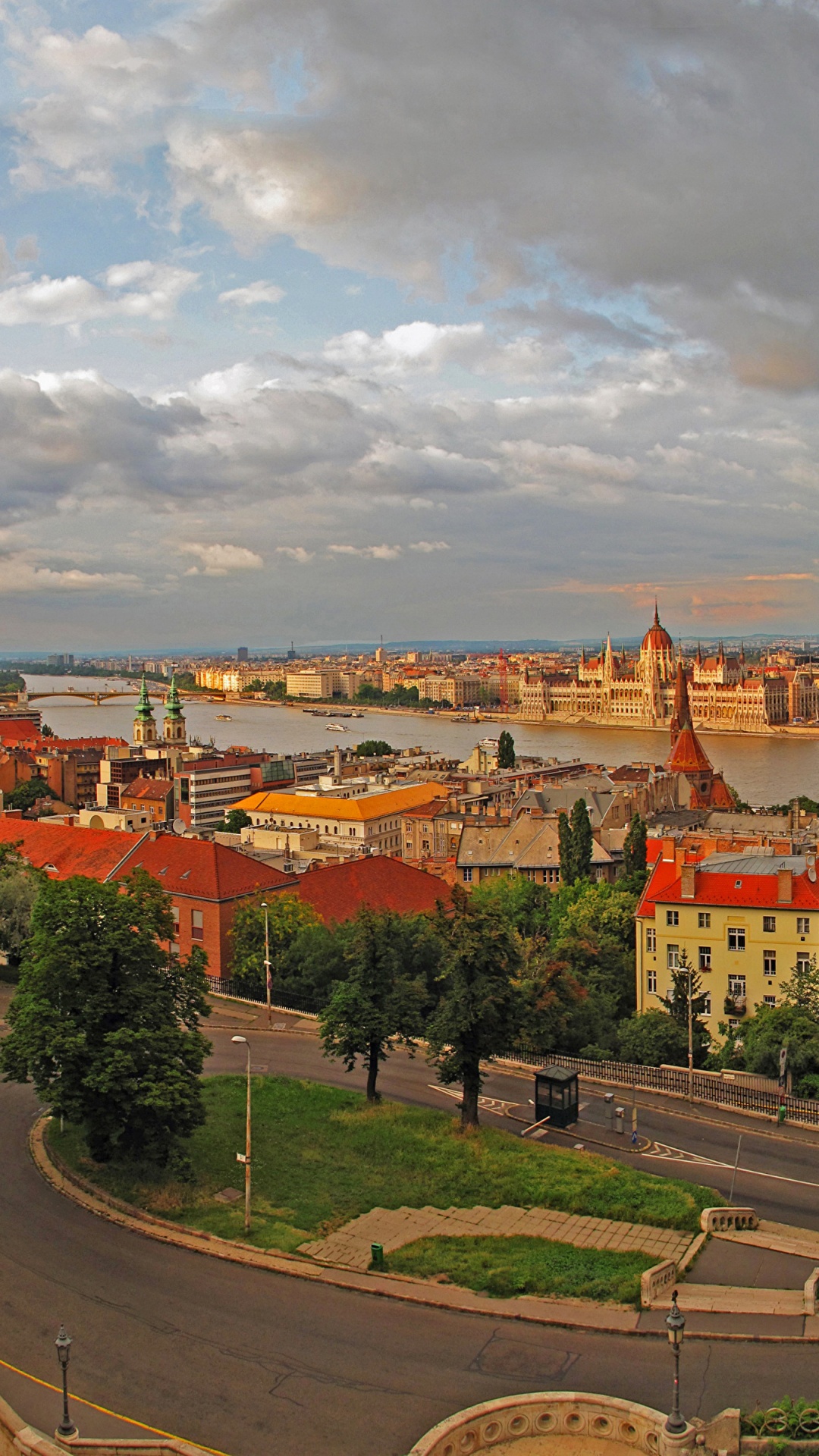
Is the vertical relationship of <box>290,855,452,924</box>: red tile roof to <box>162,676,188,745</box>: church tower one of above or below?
below

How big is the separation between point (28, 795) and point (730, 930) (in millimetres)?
54548

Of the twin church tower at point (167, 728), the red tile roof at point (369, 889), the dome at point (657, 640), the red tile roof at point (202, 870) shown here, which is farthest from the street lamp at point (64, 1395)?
the dome at point (657, 640)

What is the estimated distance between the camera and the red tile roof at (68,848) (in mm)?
34344

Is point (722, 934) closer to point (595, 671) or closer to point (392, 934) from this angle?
point (392, 934)

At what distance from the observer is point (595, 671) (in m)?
194

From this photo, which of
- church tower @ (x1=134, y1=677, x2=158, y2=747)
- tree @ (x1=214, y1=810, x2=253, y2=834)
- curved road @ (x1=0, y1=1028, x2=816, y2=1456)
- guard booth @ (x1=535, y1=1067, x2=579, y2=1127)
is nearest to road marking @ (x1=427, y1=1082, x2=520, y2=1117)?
guard booth @ (x1=535, y1=1067, x2=579, y2=1127)

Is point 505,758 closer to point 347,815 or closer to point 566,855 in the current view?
point 347,815

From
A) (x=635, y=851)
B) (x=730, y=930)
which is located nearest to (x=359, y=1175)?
(x=730, y=930)

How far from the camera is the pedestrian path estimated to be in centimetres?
1301

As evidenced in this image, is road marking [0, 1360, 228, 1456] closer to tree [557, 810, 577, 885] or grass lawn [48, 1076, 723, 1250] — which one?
grass lawn [48, 1076, 723, 1250]

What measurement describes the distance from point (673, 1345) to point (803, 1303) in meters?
3.41

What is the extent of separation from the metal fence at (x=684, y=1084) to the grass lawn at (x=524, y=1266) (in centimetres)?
445

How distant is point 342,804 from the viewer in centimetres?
5750

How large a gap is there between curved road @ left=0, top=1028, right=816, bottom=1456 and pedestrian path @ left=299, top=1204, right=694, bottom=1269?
924 mm
